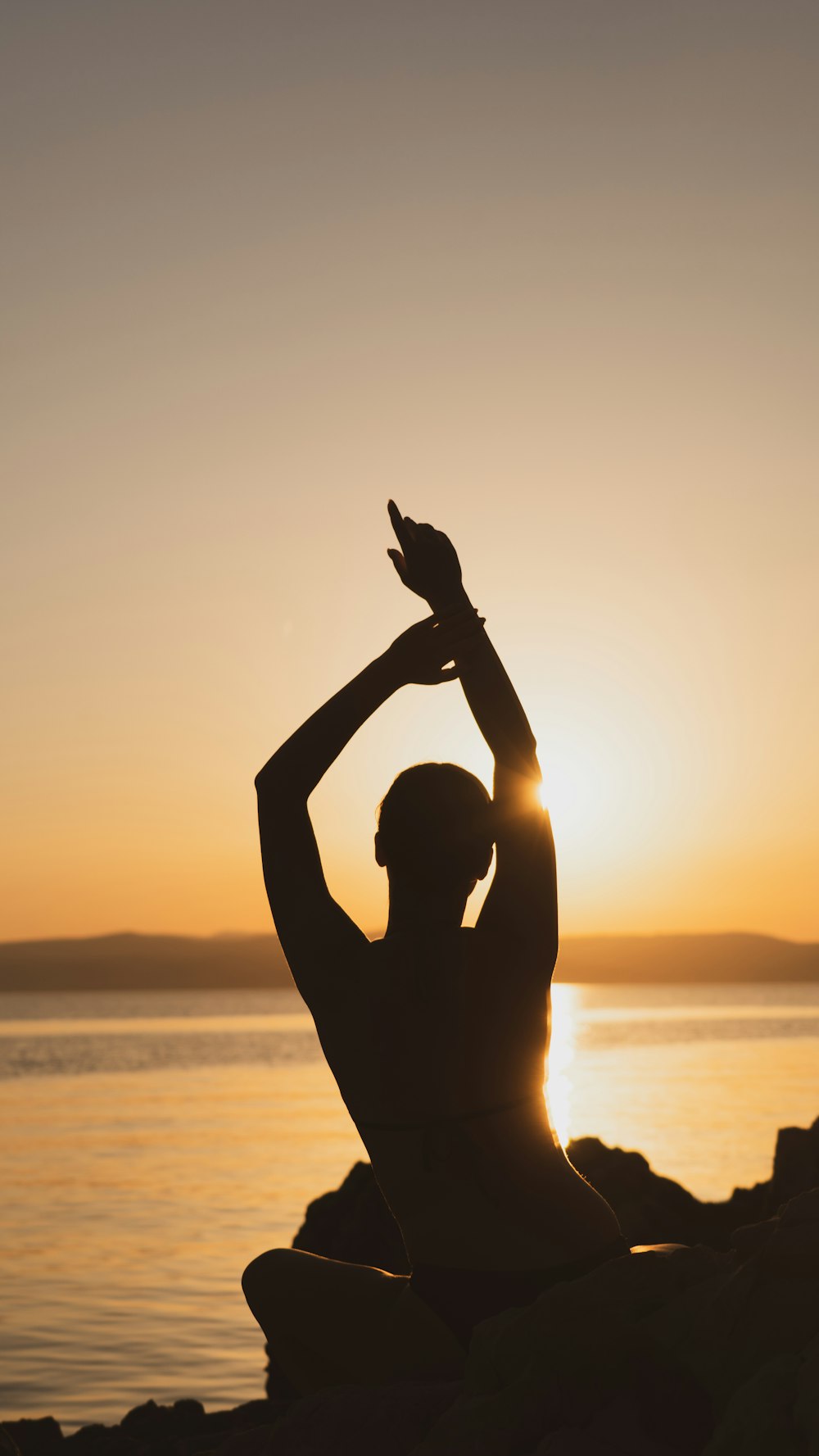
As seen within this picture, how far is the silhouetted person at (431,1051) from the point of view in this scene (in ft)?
10.6

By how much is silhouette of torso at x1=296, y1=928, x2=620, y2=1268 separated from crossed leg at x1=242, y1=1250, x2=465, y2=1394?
0.49ft

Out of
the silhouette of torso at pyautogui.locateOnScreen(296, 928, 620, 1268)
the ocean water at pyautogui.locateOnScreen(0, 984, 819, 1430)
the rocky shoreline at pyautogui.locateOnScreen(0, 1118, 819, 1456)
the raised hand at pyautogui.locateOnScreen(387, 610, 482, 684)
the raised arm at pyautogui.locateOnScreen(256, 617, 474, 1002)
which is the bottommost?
the ocean water at pyautogui.locateOnScreen(0, 984, 819, 1430)

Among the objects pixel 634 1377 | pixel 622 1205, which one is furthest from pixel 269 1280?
pixel 622 1205

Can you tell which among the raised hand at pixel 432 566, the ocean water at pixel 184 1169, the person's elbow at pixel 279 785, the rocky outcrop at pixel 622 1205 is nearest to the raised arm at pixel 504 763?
the raised hand at pixel 432 566

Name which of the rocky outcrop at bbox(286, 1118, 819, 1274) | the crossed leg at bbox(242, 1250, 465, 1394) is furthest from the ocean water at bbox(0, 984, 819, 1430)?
the crossed leg at bbox(242, 1250, 465, 1394)

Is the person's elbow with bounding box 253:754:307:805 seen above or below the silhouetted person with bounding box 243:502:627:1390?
above

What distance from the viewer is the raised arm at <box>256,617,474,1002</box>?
3.29m

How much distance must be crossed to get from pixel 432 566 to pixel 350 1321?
72.7 inches

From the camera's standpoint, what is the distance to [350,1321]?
132 inches

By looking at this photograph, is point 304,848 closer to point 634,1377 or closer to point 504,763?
point 504,763

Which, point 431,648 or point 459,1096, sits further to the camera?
point 431,648

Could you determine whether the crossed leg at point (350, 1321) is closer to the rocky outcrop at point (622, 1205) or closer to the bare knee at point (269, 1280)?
the bare knee at point (269, 1280)

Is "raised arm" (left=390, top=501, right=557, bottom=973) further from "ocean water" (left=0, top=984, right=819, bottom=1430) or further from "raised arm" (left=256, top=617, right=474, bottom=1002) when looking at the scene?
"ocean water" (left=0, top=984, right=819, bottom=1430)

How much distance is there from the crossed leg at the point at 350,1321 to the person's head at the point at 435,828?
904mm
